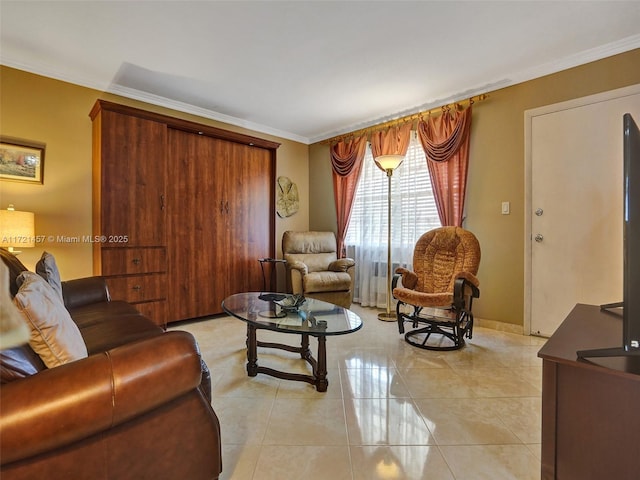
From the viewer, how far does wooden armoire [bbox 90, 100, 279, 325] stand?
9.14 ft

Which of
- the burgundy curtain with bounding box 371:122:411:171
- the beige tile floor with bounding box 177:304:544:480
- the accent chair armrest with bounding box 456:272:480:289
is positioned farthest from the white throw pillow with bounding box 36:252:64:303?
the burgundy curtain with bounding box 371:122:411:171

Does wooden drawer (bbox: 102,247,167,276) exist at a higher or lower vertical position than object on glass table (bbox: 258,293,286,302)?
higher

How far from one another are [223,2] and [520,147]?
2725mm

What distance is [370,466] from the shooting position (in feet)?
4.22

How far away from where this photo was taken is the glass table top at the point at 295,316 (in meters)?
1.79

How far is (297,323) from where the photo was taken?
1888mm

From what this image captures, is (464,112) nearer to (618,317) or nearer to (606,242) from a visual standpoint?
(606,242)

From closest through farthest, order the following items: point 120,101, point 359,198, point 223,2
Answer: point 223,2 → point 120,101 → point 359,198

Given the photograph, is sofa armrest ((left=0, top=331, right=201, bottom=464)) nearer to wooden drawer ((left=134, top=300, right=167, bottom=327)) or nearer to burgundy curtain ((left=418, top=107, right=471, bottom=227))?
wooden drawer ((left=134, top=300, right=167, bottom=327))

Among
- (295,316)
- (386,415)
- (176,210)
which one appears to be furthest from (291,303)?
(176,210)

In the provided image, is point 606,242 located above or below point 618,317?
above

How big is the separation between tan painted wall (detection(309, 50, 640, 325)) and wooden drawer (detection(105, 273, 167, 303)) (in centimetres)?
316

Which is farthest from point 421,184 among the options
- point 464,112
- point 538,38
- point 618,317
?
point 618,317

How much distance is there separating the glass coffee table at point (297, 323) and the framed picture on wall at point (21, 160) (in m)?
2.01
